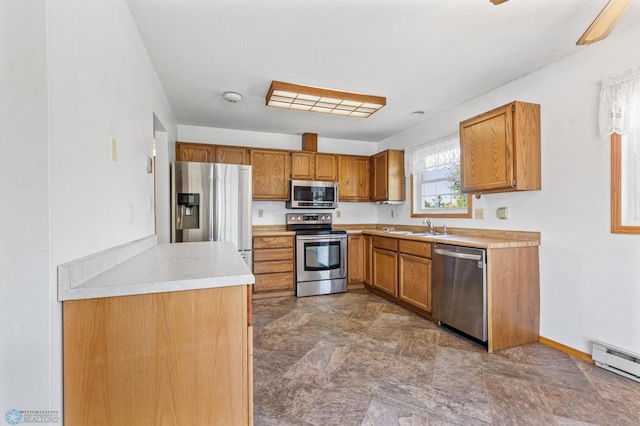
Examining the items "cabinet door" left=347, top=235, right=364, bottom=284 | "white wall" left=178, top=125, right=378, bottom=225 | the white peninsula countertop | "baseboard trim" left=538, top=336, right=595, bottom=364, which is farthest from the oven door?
the white peninsula countertop

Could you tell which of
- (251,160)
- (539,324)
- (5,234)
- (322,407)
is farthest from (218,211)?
(539,324)

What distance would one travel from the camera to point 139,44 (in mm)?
2037

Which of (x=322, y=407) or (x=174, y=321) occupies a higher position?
(x=174, y=321)

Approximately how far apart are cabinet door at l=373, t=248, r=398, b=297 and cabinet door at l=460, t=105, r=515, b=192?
1.21 meters

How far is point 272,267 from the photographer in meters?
3.97

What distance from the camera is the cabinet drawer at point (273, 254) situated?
391 centimetres

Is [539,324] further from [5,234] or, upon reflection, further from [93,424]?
[5,234]

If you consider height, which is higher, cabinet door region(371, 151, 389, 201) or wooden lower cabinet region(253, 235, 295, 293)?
cabinet door region(371, 151, 389, 201)

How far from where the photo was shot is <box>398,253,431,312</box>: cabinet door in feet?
10.1

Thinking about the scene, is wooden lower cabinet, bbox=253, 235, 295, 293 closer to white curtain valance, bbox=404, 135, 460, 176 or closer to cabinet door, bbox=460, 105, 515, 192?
white curtain valance, bbox=404, 135, 460, 176

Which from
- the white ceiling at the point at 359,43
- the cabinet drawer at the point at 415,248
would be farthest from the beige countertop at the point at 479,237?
the white ceiling at the point at 359,43

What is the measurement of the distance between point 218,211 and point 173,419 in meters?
2.69

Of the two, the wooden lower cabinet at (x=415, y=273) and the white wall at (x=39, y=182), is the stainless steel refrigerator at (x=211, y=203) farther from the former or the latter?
the white wall at (x=39, y=182)

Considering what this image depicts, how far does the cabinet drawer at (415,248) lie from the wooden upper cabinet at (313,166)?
162cm
